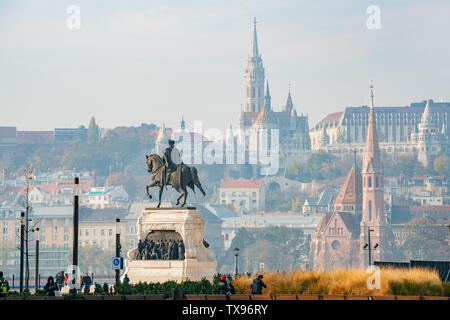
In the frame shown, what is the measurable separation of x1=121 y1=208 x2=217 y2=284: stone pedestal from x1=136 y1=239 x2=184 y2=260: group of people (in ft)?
0.49

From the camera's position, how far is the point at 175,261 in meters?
45.9

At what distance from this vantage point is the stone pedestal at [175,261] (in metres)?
45.8

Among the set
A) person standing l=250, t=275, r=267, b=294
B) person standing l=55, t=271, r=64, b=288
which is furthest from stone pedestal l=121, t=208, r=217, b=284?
person standing l=250, t=275, r=267, b=294

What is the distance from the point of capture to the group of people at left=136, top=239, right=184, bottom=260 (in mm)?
45969

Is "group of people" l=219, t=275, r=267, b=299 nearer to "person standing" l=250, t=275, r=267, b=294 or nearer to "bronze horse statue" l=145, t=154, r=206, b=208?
"person standing" l=250, t=275, r=267, b=294

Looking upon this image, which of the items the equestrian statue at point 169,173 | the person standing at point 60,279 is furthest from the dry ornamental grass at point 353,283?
the equestrian statue at point 169,173

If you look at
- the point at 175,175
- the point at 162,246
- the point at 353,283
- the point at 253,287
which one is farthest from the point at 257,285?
the point at 175,175

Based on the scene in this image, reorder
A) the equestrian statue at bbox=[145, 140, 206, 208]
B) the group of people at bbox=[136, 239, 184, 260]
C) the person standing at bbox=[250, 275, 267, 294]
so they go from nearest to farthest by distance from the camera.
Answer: the person standing at bbox=[250, 275, 267, 294]
the group of people at bbox=[136, 239, 184, 260]
the equestrian statue at bbox=[145, 140, 206, 208]

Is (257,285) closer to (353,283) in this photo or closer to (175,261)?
(353,283)

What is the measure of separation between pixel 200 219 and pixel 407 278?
15889 mm

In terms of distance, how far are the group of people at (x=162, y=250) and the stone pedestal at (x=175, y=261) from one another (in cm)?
15
